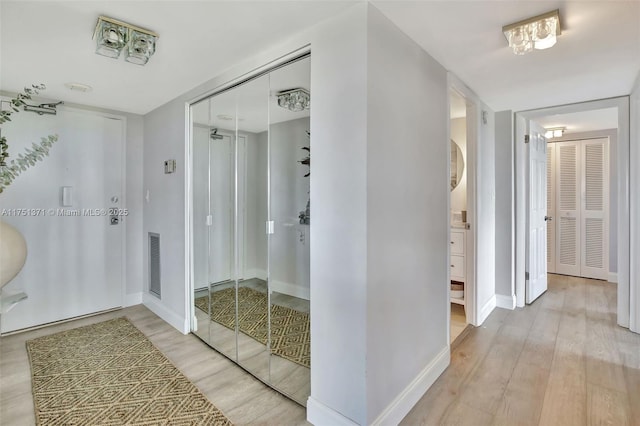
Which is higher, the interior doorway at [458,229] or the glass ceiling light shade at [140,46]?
the glass ceiling light shade at [140,46]

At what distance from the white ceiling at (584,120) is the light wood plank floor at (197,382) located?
4.01 m

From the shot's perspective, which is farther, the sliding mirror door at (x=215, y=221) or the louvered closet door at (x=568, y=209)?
the louvered closet door at (x=568, y=209)

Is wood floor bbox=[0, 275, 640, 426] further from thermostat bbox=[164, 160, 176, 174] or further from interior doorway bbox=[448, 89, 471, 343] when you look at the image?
thermostat bbox=[164, 160, 176, 174]

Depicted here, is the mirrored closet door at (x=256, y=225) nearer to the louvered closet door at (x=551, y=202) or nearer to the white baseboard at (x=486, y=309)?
the white baseboard at (x=486, y=309)

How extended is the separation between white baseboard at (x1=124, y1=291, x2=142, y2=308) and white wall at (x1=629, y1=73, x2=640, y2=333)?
501 centimetres

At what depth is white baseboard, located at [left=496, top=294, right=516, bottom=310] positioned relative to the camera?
351 cm

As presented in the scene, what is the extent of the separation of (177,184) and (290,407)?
7.08 feet

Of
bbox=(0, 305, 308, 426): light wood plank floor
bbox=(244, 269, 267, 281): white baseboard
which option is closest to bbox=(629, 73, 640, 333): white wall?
bbox=(0, 305, 308, 426): light wood plank floor

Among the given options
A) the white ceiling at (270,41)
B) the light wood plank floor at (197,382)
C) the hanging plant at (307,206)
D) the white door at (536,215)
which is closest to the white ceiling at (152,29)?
the white ceiling at (270,41)

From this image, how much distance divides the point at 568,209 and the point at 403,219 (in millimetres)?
4530

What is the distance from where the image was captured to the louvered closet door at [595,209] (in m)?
4.59

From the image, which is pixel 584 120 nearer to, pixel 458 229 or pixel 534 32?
pixel 458 229

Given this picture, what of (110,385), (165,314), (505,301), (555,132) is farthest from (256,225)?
(555,132)

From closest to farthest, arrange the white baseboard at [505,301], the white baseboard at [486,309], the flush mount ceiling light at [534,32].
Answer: the flush mount ceiling light at [534,32] < the white baseboard at [486,309] < the white baseboard at [505,301]
